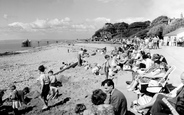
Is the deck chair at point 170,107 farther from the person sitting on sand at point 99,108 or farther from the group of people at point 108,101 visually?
the person sitting on sand at point 99,108

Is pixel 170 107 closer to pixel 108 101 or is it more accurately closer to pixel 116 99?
pixel 116 99

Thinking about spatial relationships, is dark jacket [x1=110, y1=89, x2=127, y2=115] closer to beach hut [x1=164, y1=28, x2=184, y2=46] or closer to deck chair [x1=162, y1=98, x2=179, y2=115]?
deck chair [x1=162, y1=98, x2=179, y2=115]

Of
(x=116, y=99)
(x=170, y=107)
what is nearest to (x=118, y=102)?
(x=116, y=99)

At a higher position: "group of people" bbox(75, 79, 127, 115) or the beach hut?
the beach hut

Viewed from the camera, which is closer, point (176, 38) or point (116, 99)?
point (116, 99)

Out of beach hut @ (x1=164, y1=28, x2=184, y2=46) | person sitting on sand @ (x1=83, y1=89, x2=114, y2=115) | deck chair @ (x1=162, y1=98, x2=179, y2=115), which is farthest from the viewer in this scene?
beach hut @ (x1=164, y1=28, x2=184, y2=46)

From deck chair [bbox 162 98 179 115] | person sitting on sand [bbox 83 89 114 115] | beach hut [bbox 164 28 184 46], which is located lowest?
deck chair [bbox 162 98 179 115]

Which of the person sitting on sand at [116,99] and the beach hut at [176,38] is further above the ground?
the beach hut at [176,38]

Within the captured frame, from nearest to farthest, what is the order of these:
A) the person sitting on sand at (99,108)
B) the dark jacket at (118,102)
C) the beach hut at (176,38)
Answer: the person sitting on sand at (99,108)
the dark jacket at (118,102)
the beach hut at (176,38)

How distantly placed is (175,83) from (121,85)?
2.26 meters

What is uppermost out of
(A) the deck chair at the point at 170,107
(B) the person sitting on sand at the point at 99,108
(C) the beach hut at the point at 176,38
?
(C) the beach hut at the point at 176,38

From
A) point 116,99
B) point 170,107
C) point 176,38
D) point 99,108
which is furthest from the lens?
point 176,38

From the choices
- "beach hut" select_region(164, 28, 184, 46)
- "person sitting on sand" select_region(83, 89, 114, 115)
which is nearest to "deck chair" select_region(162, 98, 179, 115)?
"person sitting on sand" select_region(83, 89, 114, 115)

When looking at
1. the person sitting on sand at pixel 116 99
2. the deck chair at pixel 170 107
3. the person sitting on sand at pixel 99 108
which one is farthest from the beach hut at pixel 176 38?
the person sitting on sand at pixel 99 108
